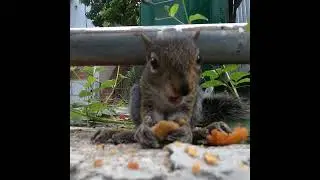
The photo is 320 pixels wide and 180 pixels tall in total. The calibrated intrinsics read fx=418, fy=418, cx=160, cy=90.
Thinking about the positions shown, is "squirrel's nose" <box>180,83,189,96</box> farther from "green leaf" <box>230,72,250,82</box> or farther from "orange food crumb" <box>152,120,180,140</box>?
"green leaf" <box>230,72,250,82</box>

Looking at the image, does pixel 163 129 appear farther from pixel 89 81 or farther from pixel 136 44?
pixel 89 81

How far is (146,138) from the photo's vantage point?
0.86 m

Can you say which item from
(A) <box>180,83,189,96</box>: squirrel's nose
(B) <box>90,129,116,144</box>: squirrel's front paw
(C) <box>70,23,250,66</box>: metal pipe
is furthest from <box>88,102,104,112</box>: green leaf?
(A) <box>180,83,189,96</box>: squirrel's nose

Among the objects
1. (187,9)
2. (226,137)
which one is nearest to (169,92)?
(226,137)

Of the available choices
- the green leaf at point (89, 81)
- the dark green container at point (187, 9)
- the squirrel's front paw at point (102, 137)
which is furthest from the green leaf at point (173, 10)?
the squirrel's front paw at point (102, 137)

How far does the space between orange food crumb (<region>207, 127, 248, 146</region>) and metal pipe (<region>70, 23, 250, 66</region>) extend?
0.24 m

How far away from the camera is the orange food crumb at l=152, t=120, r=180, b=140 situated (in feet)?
2.84

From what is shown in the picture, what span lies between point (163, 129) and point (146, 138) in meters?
0.04
